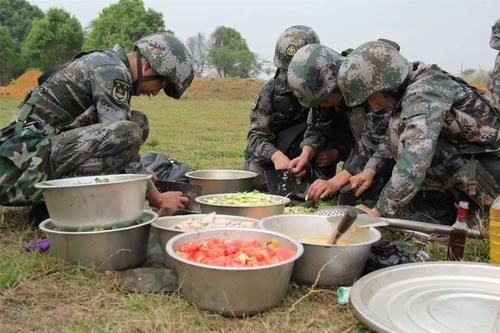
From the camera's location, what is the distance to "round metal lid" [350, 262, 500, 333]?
243 centimetres

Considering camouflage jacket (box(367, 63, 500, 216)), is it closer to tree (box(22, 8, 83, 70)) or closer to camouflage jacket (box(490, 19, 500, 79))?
camouflage jacket (box(490, 19, 500, 79))

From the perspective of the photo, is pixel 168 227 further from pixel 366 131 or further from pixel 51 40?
pixel 51 40

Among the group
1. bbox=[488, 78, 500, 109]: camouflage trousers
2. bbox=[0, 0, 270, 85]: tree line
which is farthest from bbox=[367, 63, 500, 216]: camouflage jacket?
bbox=[0, 0, 270, 85]: tree line

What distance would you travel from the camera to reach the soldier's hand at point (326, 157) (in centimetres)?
566

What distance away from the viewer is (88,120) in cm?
430

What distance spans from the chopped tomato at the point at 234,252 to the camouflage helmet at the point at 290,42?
3047 millimetres

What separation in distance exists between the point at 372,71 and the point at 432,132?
60cm

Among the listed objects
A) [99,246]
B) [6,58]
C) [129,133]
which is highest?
[6,58]

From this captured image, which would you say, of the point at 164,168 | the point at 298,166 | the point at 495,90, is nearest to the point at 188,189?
the point at 164,168

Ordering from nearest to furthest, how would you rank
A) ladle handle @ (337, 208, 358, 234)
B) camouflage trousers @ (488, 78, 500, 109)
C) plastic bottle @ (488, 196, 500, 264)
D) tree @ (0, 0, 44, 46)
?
ladle handle @ (337, 208, 358, 234), plastic bottle @ (488, 196, 500, 264), camouflage trousers @ (488, 78, 500, 109), tree @ (0, 0, 44, 46)

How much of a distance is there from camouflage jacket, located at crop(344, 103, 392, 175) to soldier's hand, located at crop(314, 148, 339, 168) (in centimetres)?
56

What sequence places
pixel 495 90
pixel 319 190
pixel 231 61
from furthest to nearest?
pixel 231 61, pixel 495 90, pixel 319 190

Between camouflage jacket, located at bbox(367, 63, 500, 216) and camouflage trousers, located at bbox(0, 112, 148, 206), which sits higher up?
camouflage jacket, located at bbox(367, 63, 500, 216)

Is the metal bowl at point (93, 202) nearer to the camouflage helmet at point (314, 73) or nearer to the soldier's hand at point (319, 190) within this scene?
the soldier's hand at point (319, 190)
